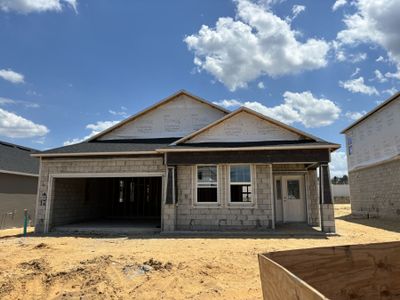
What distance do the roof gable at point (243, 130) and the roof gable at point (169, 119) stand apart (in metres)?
3.27

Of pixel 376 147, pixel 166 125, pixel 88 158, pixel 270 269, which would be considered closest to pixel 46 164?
pixel 88 158

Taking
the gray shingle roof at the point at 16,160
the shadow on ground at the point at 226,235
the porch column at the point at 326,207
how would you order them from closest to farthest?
the shadow on ground at the point at 226,235 → the porch column at the point at 326,207 → the gray shingle roof at the point at 16,160

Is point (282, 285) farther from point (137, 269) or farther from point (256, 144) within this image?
point (256, 144)

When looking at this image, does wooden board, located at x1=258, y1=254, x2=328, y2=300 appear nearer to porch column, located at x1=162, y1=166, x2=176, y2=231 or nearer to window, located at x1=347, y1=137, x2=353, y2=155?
porch column, located at x1=162, y1=166, x2=176, y2=231

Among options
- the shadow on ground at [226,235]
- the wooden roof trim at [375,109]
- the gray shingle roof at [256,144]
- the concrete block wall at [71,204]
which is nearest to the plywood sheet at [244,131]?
the gray shingle roof at [256,144]

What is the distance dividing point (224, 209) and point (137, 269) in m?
6.24

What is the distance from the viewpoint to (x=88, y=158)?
1373 cm

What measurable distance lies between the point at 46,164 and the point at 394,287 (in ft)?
46.9

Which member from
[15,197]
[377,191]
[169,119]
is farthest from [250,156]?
[15,197]

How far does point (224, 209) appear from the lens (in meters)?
12.6

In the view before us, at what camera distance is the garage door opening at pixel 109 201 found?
15.2 metres

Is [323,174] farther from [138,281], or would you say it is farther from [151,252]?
[138,281]

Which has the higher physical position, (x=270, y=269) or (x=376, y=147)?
(x=376, y=147)

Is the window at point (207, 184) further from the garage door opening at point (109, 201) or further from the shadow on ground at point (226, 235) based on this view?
the garage door opening at point (109, 201)
